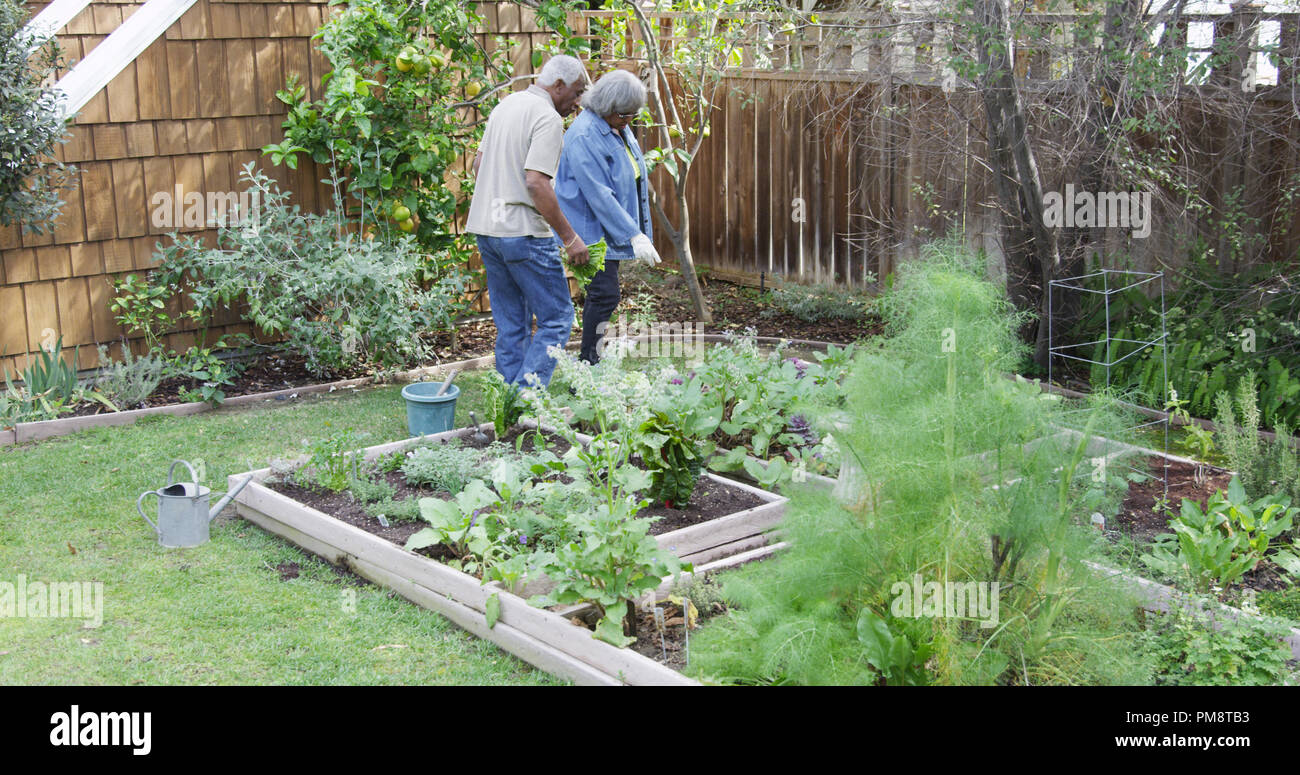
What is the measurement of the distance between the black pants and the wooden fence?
2284mm

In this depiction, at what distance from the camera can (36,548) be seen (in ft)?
15.2

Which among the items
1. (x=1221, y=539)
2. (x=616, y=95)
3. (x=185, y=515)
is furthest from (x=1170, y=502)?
(x=185, y=515)

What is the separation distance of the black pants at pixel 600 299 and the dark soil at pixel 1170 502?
118 inches

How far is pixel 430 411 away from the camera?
235 inches

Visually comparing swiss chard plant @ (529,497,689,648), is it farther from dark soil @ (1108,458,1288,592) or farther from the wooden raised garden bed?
dark soil @ (1108,458,1288,592)

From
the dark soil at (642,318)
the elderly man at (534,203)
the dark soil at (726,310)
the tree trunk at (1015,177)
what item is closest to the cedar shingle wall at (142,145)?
the dark soil at (642,318)

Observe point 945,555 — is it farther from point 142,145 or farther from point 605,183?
point 142,145

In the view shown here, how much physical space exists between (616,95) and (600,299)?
1.15 m

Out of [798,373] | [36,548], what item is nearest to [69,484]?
[36,548]

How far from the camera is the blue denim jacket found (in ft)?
21.1

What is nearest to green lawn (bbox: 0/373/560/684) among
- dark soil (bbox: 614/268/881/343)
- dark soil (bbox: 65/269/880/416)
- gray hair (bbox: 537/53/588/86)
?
dark soil (bbox: 65/269/880/416)

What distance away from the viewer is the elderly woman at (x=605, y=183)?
6395 mm
